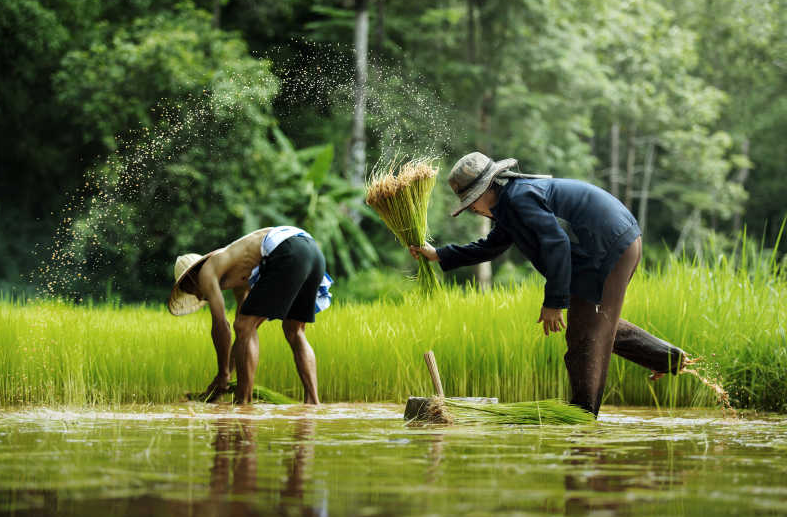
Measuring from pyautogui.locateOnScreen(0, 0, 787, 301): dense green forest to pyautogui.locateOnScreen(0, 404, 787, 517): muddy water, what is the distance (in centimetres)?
1028

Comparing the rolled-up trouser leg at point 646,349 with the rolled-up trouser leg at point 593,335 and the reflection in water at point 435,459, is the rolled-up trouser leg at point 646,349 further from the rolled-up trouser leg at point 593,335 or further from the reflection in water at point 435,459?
the reflection in water at point 435,459

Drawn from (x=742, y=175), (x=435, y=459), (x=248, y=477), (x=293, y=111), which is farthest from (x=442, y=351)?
(x=742, y=175)

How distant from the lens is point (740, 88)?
31.4 m

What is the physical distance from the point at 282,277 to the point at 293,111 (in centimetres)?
1467

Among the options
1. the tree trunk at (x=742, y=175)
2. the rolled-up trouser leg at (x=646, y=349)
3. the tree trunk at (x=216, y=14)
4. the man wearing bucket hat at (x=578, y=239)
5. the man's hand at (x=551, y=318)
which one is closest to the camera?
the man's hand at (x=551, y=318)

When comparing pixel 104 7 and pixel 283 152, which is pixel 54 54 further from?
pixel 283 152

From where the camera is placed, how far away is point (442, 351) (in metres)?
7.17

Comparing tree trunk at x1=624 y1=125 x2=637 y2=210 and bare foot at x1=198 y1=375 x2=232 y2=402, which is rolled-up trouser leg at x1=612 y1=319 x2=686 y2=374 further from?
tree trunk at x1=624 y1=125 x2=637 y2=210

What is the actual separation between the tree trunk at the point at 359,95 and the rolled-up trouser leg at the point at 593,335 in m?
13.7

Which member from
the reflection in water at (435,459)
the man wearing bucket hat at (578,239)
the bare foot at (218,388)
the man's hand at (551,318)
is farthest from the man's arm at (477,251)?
the bare foot at (218,388)

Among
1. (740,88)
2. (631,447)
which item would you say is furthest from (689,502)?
(740,88)

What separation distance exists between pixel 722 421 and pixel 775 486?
253cm

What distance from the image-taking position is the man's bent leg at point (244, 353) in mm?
6590

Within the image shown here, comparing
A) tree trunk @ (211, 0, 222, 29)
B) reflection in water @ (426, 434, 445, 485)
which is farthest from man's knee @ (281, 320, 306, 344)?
tree trunk @ (211, 0, 222, 29)
